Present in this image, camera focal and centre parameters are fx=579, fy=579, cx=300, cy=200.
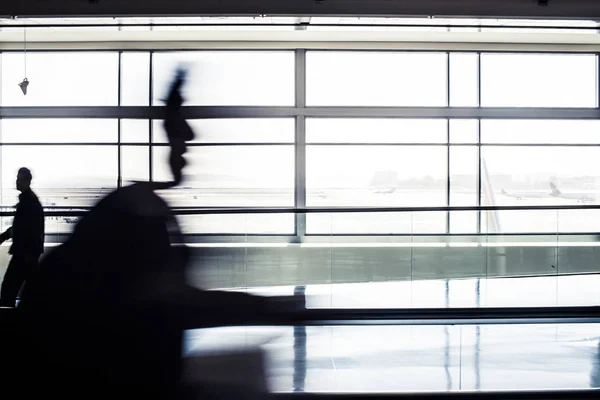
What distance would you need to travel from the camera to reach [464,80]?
418 inches

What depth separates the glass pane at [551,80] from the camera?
36.3ft

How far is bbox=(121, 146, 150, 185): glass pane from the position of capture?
1.50 meters

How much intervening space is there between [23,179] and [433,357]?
2512 mm

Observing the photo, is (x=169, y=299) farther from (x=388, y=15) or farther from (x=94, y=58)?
(x=94, y=58)

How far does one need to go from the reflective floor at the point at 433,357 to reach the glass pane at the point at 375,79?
724 centimetres

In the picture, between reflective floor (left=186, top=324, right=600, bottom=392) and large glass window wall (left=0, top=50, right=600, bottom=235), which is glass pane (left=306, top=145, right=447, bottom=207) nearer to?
large glass window wall (left=0, top=50, right=600, bottom=235)

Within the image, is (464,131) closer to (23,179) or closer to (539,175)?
(539,175)

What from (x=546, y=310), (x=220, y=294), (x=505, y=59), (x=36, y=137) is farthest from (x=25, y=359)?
(x=505, y=59)

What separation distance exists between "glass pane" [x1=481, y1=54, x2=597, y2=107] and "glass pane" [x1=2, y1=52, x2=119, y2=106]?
7331 millimetres

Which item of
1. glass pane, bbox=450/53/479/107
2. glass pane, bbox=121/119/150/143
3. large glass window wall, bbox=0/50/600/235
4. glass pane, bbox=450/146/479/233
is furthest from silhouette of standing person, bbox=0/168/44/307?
glass pane, bbox=450/146/479/233

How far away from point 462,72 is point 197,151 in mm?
9991

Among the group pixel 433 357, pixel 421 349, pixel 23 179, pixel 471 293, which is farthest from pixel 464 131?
pixel 23 179

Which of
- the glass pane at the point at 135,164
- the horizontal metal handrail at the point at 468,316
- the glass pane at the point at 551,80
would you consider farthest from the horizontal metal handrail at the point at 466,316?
the glass pane at the point at 551,80

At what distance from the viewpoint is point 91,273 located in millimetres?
1463
